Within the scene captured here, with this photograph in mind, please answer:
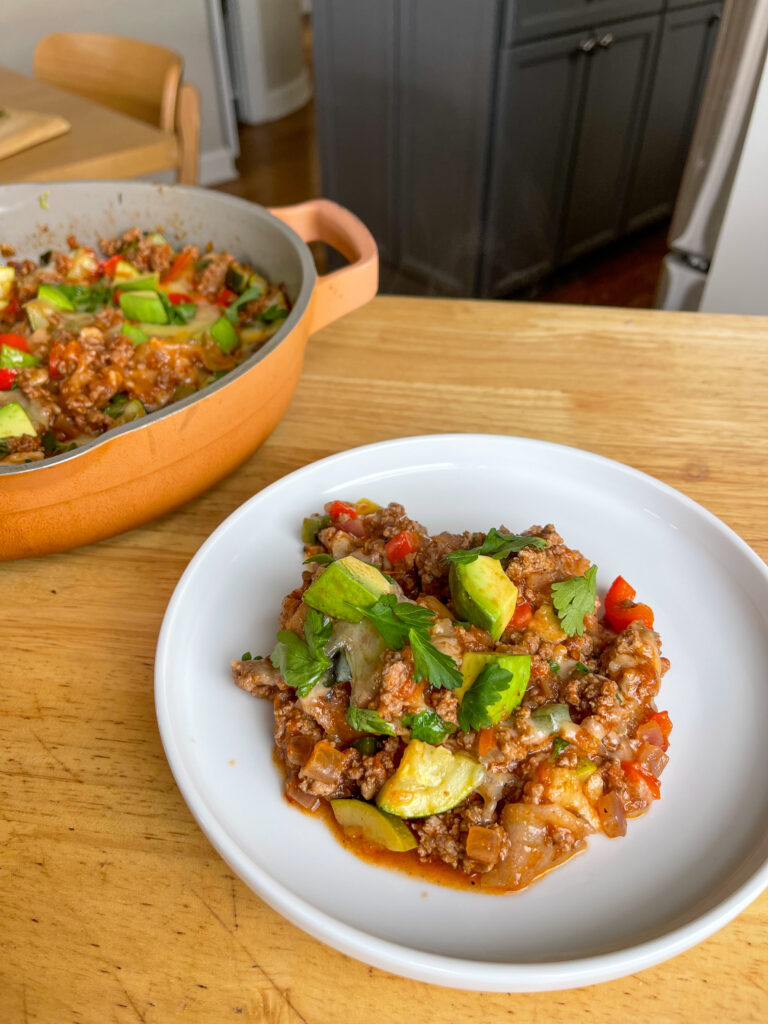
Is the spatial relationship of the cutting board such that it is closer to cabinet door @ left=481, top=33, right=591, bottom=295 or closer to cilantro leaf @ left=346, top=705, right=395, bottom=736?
cabinet door @ left=481, top=33, right=591, bottom=295

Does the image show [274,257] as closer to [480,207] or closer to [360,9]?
[480,207]

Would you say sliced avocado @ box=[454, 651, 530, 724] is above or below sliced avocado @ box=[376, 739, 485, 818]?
above

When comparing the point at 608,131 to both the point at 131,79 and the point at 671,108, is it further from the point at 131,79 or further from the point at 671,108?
the point at 131,79

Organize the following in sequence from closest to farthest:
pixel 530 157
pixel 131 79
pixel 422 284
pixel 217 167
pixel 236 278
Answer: pixel 236 278, pixel 131 79, pixel 530 157, pixel 422 284, pixel 217 167

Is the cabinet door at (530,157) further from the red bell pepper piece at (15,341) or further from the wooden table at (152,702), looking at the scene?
the red bell pepper piece at (15,341)

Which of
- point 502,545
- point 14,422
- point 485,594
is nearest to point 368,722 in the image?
point 485,594

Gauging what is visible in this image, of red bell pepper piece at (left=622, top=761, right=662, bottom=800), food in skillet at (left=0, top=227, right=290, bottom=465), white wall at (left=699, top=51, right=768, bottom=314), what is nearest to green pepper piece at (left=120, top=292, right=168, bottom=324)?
food in skillet at (left=0, top=227, right=290, bottom=465)

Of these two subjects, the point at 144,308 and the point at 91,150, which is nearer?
the point at 144,308
